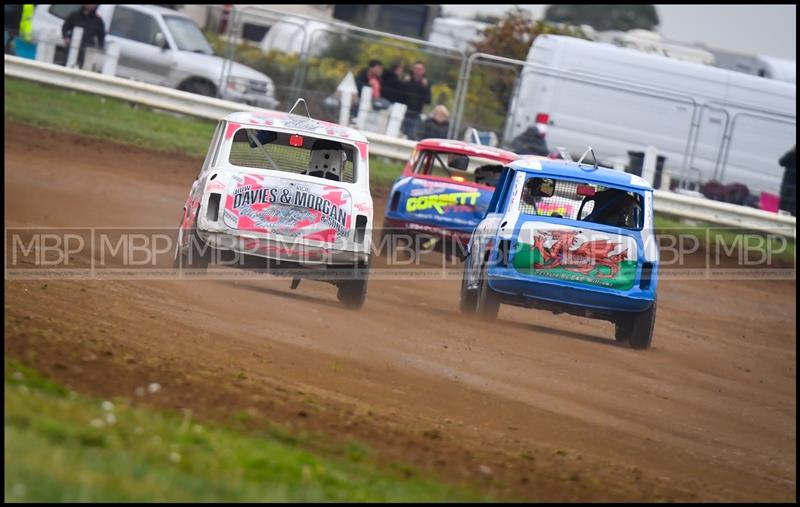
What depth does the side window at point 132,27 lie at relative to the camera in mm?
22719

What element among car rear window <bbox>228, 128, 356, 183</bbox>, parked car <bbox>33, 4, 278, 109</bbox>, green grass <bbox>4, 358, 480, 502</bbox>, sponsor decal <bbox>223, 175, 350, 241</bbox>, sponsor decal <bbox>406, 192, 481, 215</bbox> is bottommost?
green grass <bbox>4, 358, 480, 502</bbox>

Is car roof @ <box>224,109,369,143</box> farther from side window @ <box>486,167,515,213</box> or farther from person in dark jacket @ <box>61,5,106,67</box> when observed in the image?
person in dark jacket @ <box>61,5,106,67</box>

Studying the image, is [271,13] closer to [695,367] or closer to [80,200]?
[80,200]

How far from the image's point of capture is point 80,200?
691 inches

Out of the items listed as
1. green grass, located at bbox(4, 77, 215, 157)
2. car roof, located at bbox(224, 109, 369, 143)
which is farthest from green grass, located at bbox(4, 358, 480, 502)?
green grass, located at bbox(4, 77, 215, 157)

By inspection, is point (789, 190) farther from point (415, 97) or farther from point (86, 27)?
point (86, 27)

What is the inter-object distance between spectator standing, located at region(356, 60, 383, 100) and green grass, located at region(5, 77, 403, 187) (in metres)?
1.32

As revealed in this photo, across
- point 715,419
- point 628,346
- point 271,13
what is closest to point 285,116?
point 628,346

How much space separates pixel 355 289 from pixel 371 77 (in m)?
9.62

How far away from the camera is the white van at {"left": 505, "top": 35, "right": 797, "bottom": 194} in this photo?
66.2 ft

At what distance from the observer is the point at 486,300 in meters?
12.2

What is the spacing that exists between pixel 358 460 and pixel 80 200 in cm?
1169

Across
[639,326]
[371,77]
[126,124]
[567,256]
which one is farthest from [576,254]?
[126,124]

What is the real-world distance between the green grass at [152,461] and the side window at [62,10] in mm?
17504
